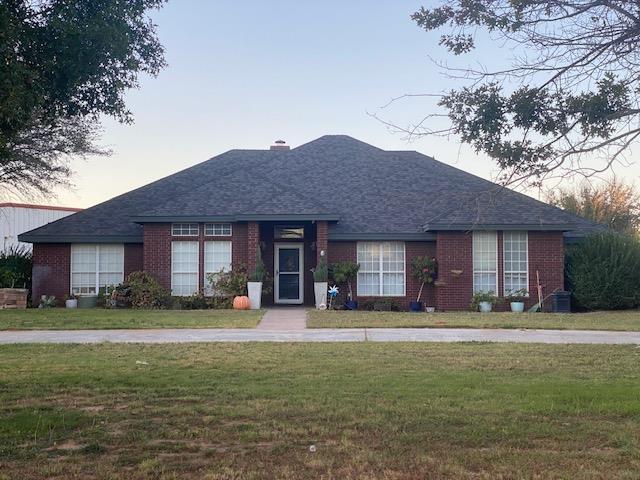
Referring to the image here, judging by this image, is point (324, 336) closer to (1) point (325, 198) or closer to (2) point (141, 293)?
(2) point (141, 293)

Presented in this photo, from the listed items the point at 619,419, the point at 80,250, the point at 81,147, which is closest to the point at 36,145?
the point at 81,147

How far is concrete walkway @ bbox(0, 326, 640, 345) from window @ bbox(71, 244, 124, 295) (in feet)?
29.0

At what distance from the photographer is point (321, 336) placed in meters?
14.8

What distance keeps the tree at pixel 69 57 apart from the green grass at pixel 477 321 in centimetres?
904

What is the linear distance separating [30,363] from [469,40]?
7984 mm

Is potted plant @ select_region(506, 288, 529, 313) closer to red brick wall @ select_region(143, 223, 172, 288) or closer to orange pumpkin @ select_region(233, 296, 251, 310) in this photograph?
orange pumpkin @ select_region(233, 296, 251, 310)

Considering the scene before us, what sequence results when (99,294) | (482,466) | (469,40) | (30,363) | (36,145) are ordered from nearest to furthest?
(482,466) → (469,40) → (30,363) → (99,294) → (36,145)

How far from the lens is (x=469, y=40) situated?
8258 millimetres

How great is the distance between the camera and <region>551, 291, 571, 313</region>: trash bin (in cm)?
2211

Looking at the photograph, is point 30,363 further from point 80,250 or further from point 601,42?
point 80,250

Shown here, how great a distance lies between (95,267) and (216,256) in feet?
14.6

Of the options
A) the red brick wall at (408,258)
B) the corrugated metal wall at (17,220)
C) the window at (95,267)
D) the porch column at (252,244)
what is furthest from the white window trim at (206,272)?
the corrugated metal wall at (17,220)

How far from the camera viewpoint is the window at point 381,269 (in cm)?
2369

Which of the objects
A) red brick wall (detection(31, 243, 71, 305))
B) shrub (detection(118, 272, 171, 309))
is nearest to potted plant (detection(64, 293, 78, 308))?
red brick wall (detection(31, 243, 71, 305))
